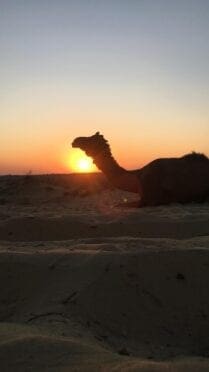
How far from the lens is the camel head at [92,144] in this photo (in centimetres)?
1729

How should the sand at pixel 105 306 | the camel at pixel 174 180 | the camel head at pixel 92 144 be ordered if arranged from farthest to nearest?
the camel head at pixel 92 144, the camel at pixel 174 180, the sand at pixel 105 306

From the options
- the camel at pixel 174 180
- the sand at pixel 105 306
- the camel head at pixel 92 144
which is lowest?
the sand at pixel 105 306

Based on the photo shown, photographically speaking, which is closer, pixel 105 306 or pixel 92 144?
pixel 105 306

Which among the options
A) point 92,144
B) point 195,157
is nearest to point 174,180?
point 195,157

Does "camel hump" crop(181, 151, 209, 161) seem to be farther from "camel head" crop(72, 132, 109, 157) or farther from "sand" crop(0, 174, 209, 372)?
"sand" crop(0, 174, 209, 372)

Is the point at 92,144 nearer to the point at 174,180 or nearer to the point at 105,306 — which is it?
the point at 174,180

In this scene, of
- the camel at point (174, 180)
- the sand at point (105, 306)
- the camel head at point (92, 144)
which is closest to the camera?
the sand at point (105, 306)

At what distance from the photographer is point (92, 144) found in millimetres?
17406

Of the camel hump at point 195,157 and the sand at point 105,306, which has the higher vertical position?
the camel hump at point 195,157

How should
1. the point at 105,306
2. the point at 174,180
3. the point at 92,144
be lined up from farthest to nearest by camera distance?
the point at 92,144
the point at 174,180
the point at 105,306

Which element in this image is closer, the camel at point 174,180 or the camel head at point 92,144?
the camel at point 174,180

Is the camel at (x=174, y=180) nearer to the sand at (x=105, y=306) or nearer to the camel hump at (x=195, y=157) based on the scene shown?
the camel hump at (x=195, y=157)

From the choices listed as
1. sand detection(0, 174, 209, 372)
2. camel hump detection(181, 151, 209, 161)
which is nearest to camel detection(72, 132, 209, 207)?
camel hump detection(181, 151, 209, 161)

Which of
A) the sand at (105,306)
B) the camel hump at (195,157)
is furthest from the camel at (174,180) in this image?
the sand at (105,306)
